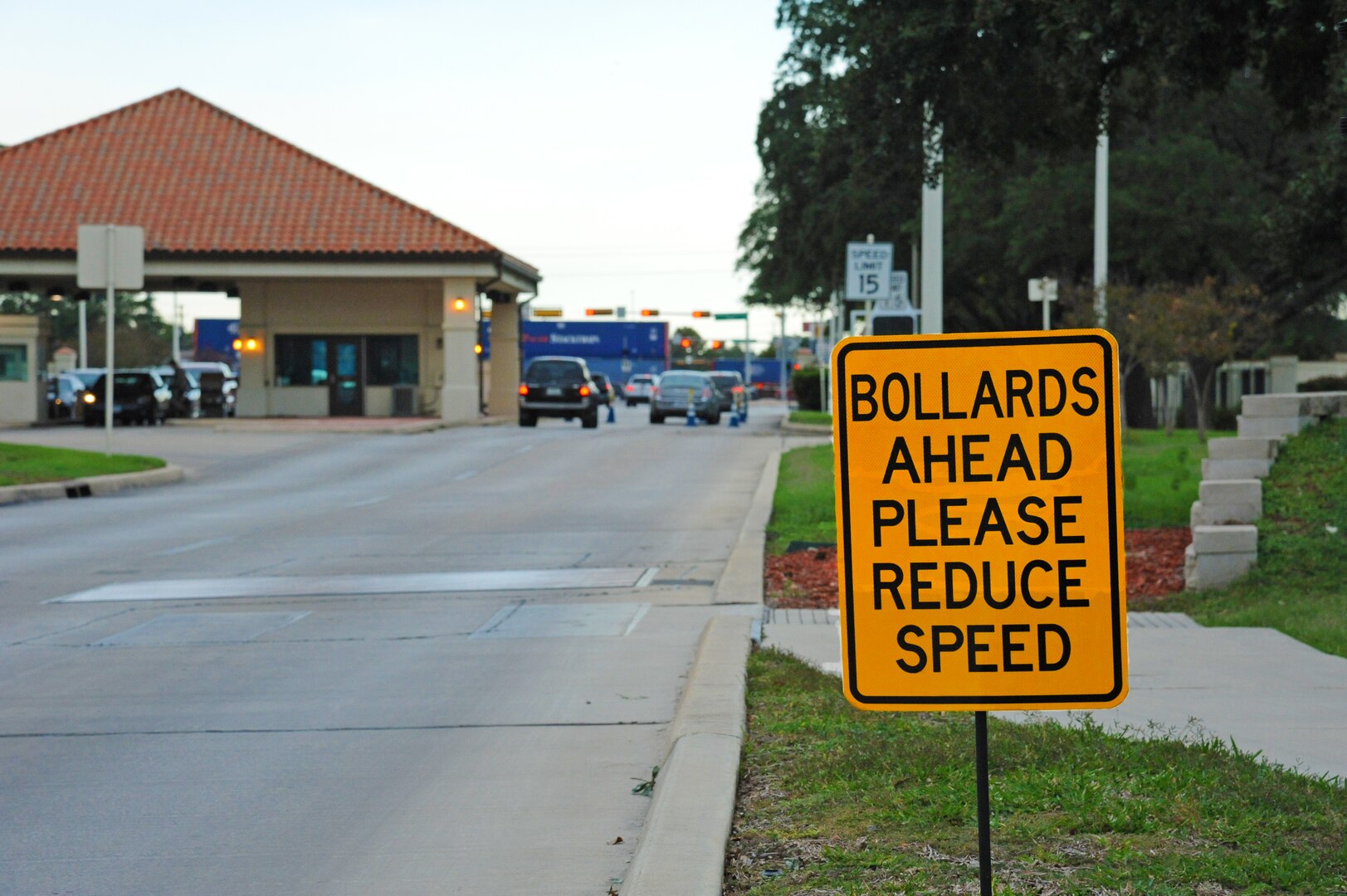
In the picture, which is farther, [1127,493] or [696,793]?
[1127,493]

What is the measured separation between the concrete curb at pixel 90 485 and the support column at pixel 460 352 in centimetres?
1755

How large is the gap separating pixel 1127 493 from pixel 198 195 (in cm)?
3367

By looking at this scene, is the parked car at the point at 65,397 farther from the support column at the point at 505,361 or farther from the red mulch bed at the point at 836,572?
the red mulch bed at the point at 836,572

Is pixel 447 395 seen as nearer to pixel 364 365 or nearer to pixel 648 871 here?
pixel 364 365

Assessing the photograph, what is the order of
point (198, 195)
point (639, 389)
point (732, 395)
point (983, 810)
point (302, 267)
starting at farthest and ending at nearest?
point (639, 389) < point (732, 395) < point (198, 195) < point (302, 267) < point (983, 810)

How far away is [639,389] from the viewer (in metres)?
86.6

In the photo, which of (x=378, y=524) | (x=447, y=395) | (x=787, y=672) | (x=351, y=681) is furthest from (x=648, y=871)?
(x=447, y=395)

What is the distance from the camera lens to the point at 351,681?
28.9 feet

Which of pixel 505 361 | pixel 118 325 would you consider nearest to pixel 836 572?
pixel 505 361

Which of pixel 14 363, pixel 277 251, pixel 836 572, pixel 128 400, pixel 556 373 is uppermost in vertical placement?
pixel 277 251

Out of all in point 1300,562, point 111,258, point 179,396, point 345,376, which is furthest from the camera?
point 179,396

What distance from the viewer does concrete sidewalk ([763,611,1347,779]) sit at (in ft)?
22.1

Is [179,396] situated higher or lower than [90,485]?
higher

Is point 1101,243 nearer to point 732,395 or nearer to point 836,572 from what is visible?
point 732,395
